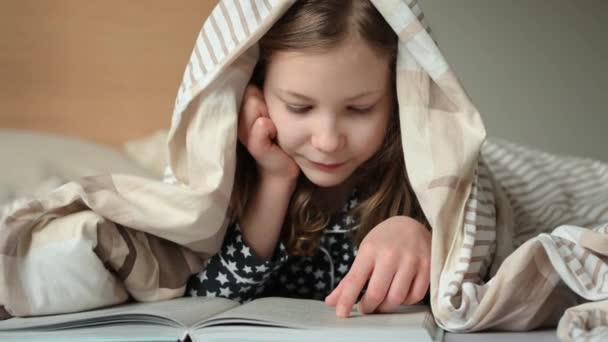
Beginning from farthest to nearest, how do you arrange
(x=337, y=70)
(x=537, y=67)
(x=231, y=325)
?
1. (x=537, y=67)
2. (x=337, y=70)
3. (x=231, y=325)

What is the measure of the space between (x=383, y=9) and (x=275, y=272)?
343mm

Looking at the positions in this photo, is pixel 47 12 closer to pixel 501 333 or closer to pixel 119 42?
pixel 119 42

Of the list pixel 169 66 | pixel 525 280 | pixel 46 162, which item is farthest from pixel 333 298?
pixel 169 66

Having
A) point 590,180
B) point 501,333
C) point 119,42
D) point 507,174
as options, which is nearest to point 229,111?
point 501,333

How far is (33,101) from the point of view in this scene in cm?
194

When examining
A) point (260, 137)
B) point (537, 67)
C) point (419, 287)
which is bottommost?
point (537, 67)

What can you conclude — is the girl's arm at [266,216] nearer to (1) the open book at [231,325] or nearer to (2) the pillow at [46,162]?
(1) the open book at [231,325]

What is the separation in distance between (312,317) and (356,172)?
1.06 feet

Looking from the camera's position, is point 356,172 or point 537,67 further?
point 537,67

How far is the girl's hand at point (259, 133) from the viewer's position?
34.4 inches

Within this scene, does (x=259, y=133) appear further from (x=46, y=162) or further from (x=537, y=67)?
(x=537, y=67)

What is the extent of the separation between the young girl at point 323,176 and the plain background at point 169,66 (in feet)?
3.40

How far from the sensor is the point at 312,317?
0.66 metres

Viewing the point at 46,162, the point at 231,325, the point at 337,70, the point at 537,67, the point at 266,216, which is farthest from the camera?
the point at 537,67
